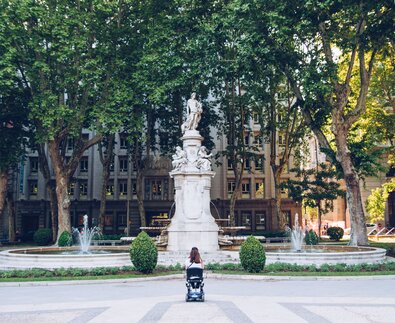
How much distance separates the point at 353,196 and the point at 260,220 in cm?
2413

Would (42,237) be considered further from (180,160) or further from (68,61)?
(180,160)

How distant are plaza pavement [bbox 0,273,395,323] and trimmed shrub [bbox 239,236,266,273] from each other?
2.55 feet

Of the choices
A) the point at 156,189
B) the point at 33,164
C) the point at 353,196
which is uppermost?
the point at 33,164

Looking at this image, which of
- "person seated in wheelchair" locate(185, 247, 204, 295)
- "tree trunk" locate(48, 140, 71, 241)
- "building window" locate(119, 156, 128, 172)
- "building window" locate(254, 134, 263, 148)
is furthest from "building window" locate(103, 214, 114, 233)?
"person seated in wheelchair" locate(185, 247, 204, 295)

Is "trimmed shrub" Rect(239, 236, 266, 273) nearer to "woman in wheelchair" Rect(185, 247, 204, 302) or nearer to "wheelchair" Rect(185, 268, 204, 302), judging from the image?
"woman in wheelchair" Rect(185, 247, 204, 302)

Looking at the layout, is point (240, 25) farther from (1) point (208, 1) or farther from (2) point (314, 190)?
(2) point (314, 190)

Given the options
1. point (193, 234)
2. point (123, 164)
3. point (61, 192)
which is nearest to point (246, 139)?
point (123, 164)

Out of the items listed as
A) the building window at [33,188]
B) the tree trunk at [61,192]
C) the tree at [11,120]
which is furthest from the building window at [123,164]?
the tree trunk at [61,192]

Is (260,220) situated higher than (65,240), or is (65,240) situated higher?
(260,220)

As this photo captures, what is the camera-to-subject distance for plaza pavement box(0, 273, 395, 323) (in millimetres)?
9828

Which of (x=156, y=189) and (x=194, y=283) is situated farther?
(x=156, y=189)

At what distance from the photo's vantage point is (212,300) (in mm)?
11977

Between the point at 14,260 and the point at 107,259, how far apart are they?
13.3 feet

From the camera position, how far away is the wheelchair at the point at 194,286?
11602mm
